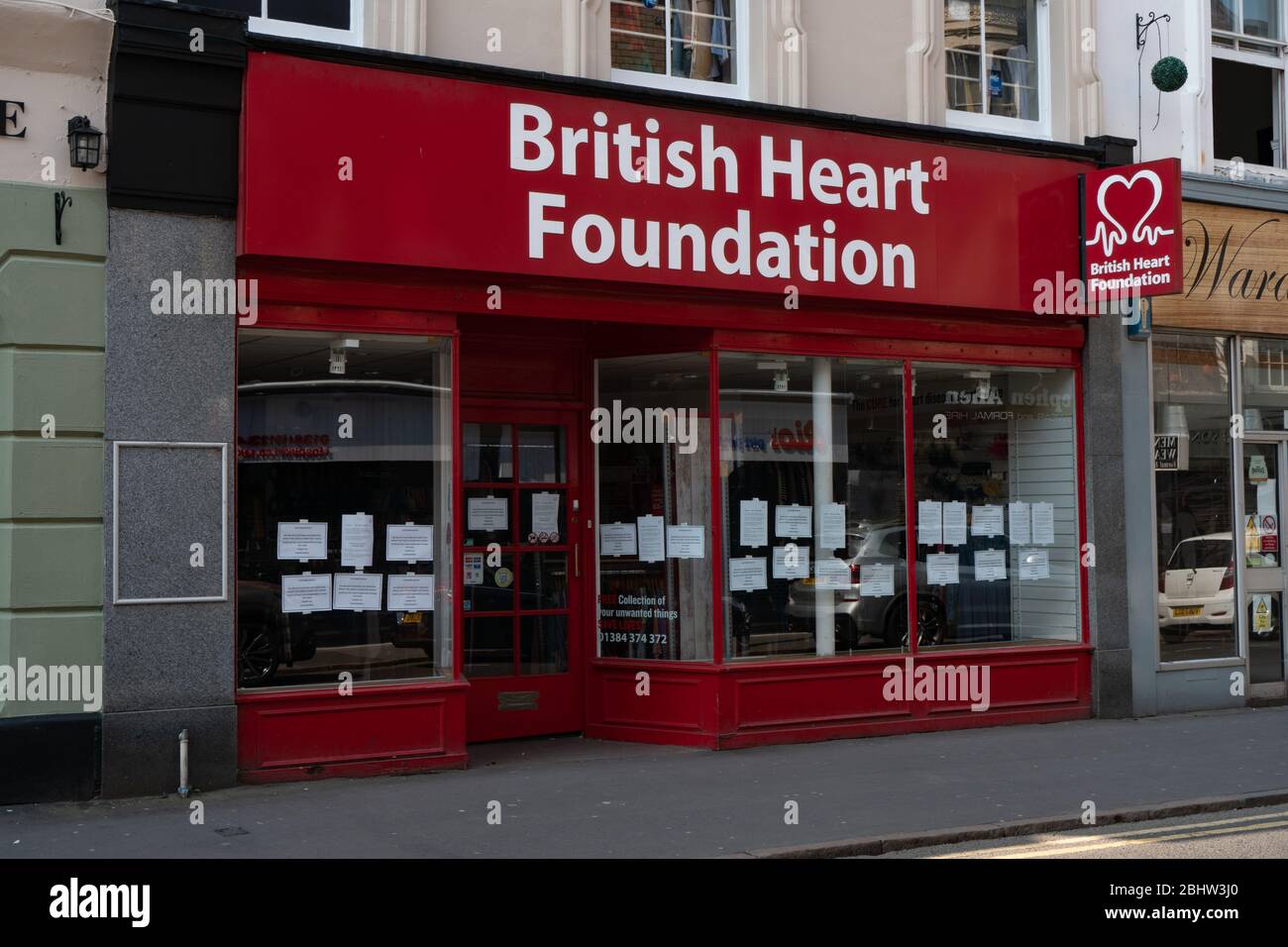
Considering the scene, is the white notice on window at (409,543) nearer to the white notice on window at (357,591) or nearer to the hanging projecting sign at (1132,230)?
the white notice on window at (357,591)

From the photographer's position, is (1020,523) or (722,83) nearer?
(722,83)

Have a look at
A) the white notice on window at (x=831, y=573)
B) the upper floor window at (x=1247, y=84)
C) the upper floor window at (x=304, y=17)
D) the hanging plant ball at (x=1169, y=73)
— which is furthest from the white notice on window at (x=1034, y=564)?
the upper floor window at (x=304, y=17)

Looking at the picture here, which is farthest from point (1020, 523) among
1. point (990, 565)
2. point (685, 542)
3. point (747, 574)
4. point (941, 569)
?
point (685, 542)

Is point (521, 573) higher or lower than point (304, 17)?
lower

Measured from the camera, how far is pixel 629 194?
10875mm

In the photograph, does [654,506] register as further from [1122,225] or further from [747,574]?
[1122,225]

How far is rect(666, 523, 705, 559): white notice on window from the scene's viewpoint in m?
11.7

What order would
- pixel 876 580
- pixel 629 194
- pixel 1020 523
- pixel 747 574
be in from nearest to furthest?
pixel 629 194, pixel 747 574, pixel 876 580, pixel 1020 523

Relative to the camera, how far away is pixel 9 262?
29.9 feet

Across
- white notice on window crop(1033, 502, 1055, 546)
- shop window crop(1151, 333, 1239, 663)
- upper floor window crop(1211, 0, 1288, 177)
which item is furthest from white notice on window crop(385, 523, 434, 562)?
upper floor window crop(1211, 0, 1288, 177)

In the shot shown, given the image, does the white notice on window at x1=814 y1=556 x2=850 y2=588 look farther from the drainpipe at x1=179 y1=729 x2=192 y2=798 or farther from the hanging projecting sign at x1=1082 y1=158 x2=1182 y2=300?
the drainpipe at x1=179 y1=729 x2=192 y2=798

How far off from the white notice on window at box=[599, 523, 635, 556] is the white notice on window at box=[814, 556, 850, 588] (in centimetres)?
160

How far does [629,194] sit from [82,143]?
12.8ft

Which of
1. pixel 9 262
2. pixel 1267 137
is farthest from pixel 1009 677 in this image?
pixel 9 262
